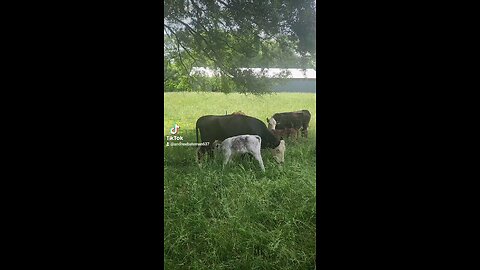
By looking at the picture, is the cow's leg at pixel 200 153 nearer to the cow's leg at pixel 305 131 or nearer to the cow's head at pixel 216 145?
the cow's head at pixel 216 145

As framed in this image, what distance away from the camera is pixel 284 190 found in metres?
2.73

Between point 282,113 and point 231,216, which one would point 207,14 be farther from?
point 231,216

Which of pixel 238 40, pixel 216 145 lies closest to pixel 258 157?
pixel 216 145

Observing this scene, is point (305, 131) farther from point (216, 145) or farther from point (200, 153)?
point (200, 153)

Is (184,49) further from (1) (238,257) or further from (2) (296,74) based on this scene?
(1) (238,257)

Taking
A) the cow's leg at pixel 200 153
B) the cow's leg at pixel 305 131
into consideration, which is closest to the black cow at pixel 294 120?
the cow's leg at pixel 305 131

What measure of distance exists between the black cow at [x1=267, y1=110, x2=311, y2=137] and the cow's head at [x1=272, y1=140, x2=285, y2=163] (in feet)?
0.36

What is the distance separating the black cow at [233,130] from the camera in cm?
275

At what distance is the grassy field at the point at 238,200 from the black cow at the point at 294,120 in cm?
3

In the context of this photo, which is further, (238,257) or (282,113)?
(282,113)

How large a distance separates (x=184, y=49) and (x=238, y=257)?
125 cm
